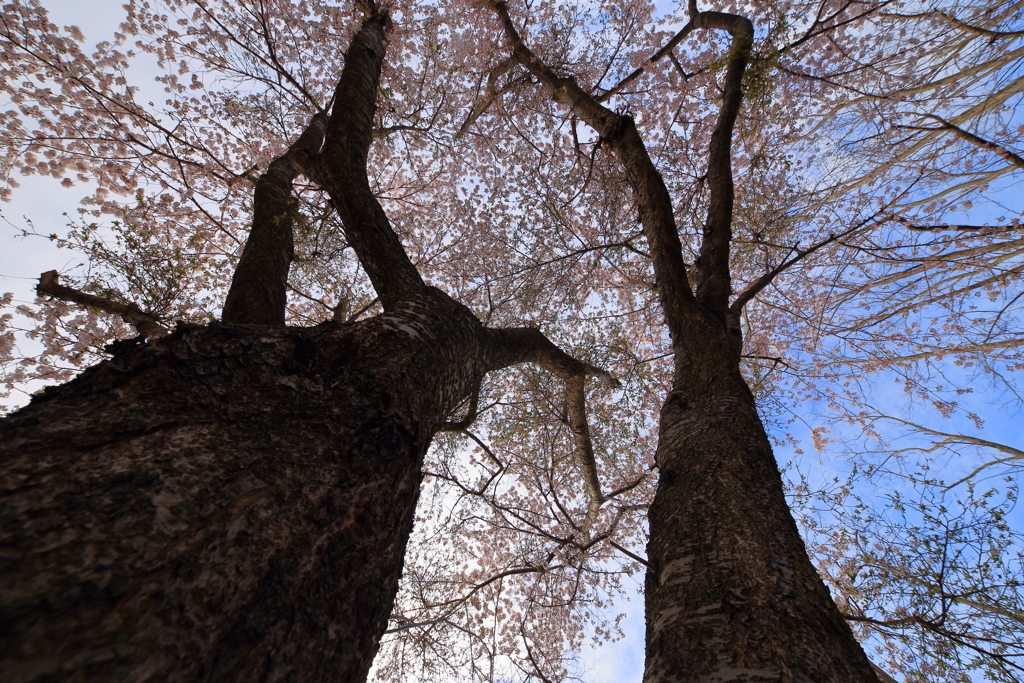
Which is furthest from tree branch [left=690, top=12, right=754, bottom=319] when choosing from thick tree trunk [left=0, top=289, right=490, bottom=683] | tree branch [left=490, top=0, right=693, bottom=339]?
thick tree trunk [left=0, top=289, right=490, bottom=683]

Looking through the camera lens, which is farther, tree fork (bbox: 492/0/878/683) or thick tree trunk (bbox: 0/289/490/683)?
tree fork (bbox: 492/0/878/683)

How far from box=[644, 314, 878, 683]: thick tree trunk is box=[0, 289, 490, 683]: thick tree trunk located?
1100mm

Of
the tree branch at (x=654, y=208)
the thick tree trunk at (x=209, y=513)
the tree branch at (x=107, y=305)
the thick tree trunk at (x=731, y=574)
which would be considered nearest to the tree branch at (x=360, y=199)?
the thick tree trunk at (x=209, y=513)

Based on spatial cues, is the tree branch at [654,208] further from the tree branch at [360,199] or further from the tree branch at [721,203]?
the tree branch at [360,199]

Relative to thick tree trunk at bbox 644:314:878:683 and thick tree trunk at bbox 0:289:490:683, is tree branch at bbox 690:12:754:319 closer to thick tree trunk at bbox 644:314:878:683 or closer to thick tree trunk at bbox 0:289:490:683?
thick tree trunk at bbox 644:314:878:683

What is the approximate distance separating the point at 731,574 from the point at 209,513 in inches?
70.8

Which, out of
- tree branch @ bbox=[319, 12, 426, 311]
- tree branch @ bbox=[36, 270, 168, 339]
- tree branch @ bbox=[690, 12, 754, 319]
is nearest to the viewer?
tree branch @ bbox=[319, 12, 426, 311]

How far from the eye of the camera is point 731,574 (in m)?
1.65

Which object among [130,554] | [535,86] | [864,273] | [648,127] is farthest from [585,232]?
[130,554]

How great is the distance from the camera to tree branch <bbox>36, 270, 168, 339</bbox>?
126 inches

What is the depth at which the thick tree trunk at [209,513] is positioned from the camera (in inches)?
28.8

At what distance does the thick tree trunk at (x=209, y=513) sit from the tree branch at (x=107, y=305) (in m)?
2.17

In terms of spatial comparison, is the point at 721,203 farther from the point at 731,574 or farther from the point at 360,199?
the point at 731,574

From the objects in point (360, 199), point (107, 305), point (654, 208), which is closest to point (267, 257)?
point (360, 199)
